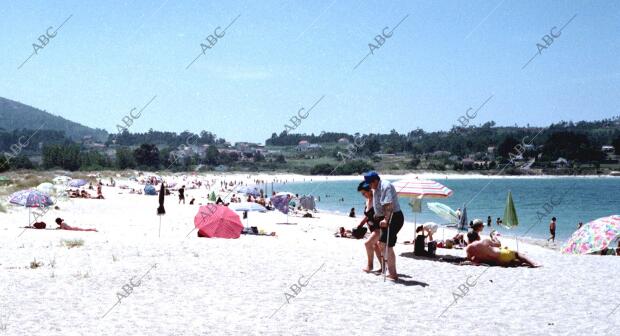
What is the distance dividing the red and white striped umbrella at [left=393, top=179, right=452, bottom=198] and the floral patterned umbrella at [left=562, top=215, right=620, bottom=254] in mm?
4653

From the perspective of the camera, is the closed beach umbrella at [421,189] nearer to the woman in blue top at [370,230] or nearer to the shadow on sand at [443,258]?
the shadow on sand at [443,258]

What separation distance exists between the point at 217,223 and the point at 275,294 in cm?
656

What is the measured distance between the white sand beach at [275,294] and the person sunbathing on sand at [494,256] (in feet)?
1.38

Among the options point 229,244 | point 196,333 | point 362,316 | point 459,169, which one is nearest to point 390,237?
point 362,316

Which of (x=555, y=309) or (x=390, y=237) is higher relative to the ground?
(x=390, y=237)

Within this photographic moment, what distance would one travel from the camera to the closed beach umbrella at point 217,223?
14.0 meters

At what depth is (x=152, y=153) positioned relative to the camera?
434 feet

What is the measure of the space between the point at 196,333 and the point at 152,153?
131625 mm

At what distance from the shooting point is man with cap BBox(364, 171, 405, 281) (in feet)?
27.5

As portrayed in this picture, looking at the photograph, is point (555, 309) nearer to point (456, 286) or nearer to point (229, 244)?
point (456, 286)

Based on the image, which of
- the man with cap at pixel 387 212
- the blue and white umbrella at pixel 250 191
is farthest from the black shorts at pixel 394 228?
the blue and white umbrella at pixel 250 191

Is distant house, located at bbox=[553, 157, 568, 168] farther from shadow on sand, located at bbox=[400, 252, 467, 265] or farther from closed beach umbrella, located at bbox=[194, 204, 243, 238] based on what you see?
closed beach umbrella, located at bbox=[194, 204, 243, 238]

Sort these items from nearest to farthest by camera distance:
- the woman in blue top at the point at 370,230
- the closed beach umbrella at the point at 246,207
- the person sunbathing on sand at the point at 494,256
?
the woman in blue top at the point at 370,230 → the person sunbathing on sand at the point at 494,256 → the closed beach umbrella at the point at 246,207

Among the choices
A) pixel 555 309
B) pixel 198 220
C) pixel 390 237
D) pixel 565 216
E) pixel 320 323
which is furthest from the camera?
pixel 565 216
